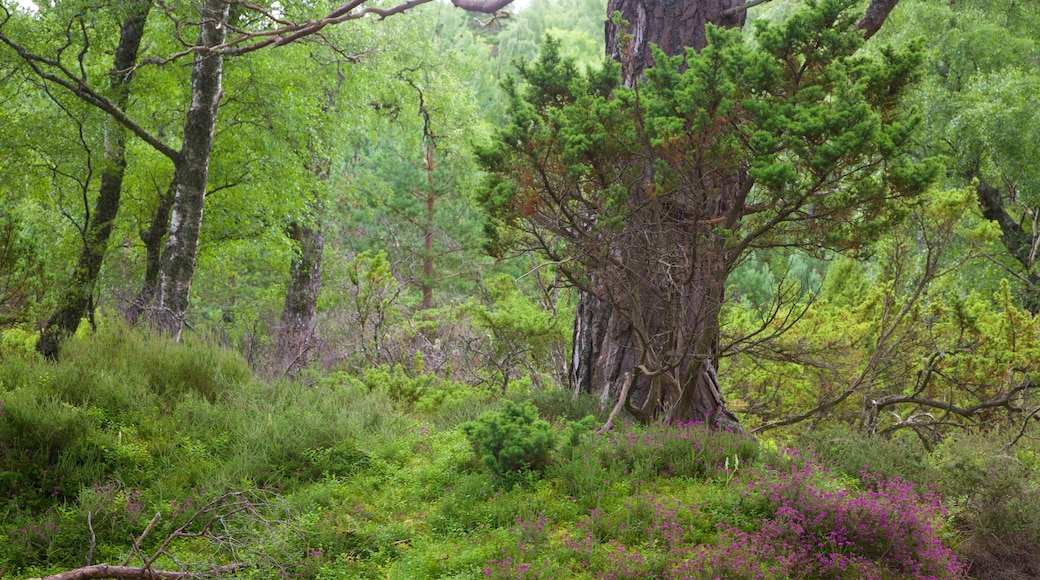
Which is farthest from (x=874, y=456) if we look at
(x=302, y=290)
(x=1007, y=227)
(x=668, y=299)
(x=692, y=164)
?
(x=302, y=290)

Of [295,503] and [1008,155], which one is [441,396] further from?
[1008,155]

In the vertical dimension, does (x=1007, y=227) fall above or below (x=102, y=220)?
above

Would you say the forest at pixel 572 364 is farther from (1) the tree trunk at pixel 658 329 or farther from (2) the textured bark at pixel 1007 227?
(2) the textured bark at pixel 1007 227

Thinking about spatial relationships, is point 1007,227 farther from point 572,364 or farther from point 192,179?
point 192,179

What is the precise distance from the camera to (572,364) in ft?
22.6

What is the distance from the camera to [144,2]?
786 centimetres

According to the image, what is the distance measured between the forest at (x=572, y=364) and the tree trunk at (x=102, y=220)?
0.04 metres

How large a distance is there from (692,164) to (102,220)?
6.77 meters

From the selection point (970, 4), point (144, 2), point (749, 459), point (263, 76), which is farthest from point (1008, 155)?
point (144, 2)

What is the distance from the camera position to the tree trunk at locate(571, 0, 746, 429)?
5.48m

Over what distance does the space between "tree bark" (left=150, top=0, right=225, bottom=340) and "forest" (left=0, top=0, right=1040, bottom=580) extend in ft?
0.10

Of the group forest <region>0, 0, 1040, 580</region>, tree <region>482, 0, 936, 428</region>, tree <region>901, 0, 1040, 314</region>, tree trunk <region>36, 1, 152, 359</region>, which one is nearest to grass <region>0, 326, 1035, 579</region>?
forest <region>0, 0, 1040, 580</region>

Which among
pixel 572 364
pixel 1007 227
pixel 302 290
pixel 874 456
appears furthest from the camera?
pixel 302 290

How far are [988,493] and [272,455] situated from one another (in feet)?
16.8
